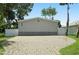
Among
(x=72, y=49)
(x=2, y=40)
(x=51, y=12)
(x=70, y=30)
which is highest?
(x=51, y=12)

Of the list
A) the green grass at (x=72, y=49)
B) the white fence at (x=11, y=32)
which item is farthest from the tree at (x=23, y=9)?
the green grass at (x=72, y=49)

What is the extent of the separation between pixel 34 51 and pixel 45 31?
337 mm

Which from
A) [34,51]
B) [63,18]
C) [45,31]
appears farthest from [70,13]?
[34,51]

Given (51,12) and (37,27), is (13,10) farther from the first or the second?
(51,12)

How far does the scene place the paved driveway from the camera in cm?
467

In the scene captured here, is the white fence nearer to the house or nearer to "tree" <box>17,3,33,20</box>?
the house

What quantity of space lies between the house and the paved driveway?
0.07 meters

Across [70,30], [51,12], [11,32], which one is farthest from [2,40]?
[70,30]

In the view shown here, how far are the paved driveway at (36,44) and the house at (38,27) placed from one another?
0.07 m

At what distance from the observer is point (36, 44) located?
→ 4750mm

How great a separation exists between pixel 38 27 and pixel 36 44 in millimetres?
258

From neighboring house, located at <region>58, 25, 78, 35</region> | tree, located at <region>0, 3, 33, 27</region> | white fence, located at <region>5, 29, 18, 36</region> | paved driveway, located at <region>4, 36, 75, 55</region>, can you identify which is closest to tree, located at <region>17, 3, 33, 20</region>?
tree, located at <region>0, 3, 33, 27</region>

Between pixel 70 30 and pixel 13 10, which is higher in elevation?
pixel 13 10

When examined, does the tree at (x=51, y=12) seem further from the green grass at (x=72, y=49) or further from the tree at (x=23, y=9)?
the green grass at (x=72, y=49)
